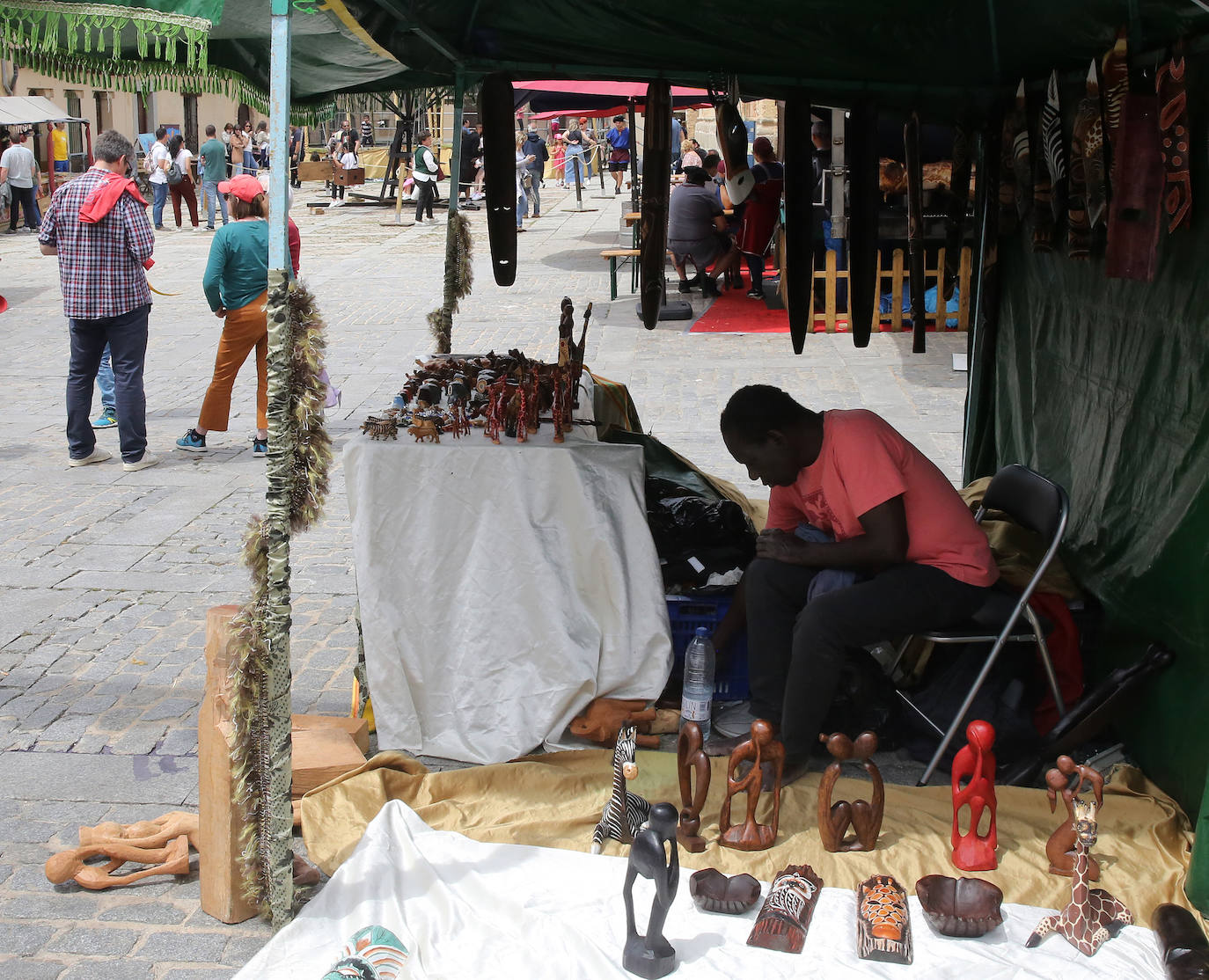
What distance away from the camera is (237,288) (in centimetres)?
712

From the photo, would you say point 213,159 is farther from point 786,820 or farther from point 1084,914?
point 1084,914

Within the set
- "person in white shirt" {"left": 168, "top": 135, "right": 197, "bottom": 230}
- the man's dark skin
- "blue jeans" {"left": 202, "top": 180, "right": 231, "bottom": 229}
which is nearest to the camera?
the man's dark skin

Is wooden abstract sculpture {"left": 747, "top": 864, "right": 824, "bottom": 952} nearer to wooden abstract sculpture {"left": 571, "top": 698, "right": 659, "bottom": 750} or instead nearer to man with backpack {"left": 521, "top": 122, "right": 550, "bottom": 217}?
wooden abstract sculpture {"left": 571, "top": 698, "right": 659, "bottom": 750}

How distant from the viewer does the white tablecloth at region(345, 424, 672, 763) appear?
3787mm

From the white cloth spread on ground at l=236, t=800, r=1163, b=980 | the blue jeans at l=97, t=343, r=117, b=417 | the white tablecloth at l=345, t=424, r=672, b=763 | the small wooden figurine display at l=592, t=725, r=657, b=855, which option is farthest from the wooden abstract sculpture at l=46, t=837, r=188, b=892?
the blue jeans at l=97, t=343, r=117, b=417

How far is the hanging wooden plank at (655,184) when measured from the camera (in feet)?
15.7

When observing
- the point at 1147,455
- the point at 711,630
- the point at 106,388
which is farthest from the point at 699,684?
the point at 106,388

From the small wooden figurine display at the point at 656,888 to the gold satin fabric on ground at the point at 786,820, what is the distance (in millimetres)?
477

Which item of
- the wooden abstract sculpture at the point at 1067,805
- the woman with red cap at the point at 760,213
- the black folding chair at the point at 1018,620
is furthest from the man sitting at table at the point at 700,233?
the wooden abstract sculpture at the point at 1067,805

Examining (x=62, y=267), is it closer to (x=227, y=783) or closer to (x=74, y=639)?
(x=74, y=639)

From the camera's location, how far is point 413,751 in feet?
12.6

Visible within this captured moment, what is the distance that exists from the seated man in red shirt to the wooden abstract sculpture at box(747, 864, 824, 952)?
59 centimetres

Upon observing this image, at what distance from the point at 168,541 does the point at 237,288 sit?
189 cm

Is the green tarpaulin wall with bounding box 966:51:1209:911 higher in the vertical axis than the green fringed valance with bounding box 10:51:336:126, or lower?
lower
